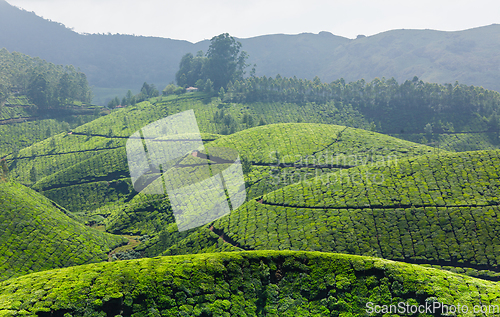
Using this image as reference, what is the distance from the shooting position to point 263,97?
130125 millimetres

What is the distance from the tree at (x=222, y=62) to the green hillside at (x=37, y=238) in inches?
4511

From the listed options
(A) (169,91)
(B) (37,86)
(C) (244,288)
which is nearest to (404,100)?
(A) (169,91)

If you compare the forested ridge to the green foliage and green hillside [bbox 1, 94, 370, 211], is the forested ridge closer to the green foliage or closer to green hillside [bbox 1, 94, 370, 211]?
green hillside [bbox 1, 94, 370, 211]

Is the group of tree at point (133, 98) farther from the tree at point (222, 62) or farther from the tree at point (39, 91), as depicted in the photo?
the tree at point (222, 62)

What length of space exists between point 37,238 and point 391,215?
41.3 m

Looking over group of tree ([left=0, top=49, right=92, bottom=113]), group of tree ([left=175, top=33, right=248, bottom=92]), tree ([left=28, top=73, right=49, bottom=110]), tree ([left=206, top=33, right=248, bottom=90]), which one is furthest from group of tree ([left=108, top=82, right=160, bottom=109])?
tree ([left=206, top=33, right=248, bottom=90])

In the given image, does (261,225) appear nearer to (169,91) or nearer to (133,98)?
(133,98)

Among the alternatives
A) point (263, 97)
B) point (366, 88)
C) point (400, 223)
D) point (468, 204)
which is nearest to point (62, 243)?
point (400, 223)

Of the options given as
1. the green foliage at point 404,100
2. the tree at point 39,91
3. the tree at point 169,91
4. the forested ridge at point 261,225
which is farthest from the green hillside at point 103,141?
the tree at point 39,91

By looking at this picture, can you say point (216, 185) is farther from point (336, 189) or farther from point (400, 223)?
point (400, 223)

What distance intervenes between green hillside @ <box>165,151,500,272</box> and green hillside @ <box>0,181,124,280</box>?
A: 1045cm

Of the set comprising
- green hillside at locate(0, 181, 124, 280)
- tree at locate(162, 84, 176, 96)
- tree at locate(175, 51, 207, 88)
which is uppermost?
tree at locate(175, 51, 207, 88)

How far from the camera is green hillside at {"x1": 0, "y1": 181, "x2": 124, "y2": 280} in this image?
35.0 meters

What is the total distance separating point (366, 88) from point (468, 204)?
97377 mm
